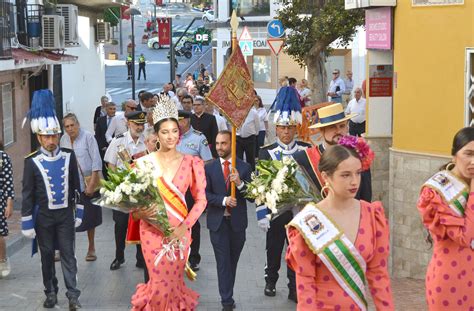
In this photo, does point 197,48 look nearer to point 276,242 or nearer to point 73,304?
point 276,242

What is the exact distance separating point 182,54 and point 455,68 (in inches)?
2409

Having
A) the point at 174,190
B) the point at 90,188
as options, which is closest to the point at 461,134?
the point at 174,190

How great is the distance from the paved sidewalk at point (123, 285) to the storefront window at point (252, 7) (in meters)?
33.5

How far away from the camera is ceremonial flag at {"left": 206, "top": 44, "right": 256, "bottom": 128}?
11.0 metres

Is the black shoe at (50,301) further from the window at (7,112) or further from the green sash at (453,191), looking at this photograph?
the window at (7,112)

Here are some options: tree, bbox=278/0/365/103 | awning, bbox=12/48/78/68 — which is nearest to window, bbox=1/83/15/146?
awning, bbox=12/48/78/68

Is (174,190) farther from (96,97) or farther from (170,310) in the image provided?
(96,97)

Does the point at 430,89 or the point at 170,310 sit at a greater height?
the point at 430,89

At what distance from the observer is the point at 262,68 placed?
1927 inches

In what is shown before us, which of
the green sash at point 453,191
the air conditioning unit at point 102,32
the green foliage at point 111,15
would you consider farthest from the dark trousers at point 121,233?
the green foliage at point 111,15

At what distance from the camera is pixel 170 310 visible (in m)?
9.43

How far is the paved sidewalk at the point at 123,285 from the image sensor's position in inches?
438

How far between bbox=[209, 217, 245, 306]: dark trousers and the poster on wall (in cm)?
442

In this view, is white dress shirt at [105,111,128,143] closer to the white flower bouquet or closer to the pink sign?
the pink sign
